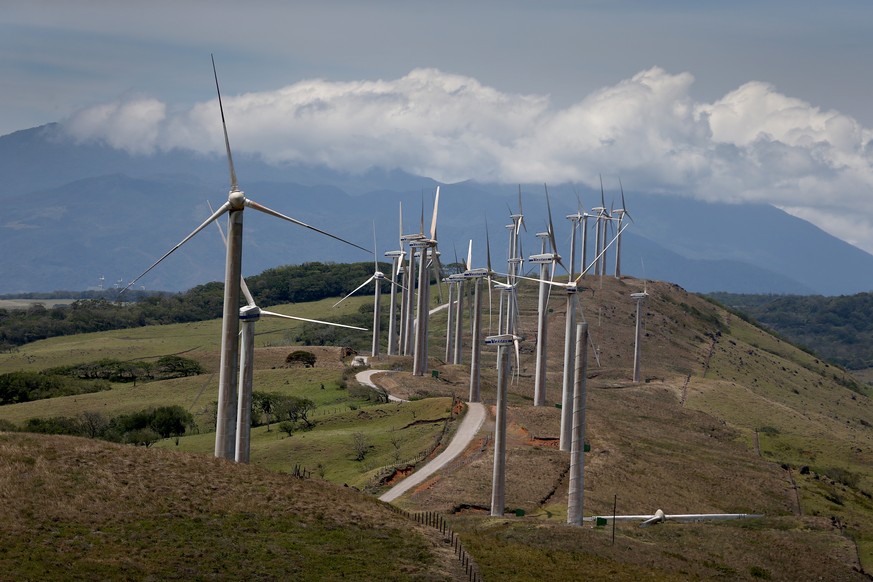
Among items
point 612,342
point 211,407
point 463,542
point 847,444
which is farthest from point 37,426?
point 612,342

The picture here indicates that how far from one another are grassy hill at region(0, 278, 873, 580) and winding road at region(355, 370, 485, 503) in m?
1.35

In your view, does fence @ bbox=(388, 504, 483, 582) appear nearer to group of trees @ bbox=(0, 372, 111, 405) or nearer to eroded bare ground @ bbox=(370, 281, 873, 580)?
eroded bare ground @ bbox=(370, 281, 873, 580)

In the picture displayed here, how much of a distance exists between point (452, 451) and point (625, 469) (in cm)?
1382

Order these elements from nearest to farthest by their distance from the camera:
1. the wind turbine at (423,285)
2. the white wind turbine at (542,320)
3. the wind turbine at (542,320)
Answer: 1. the white wind turbine at (542,320)
2. the wind turbine at (542,320)
3. the wind turbine at (423,285)

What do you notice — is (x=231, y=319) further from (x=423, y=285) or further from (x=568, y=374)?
(x=423, y=285)

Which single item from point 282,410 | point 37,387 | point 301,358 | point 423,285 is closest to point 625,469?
point 282,410

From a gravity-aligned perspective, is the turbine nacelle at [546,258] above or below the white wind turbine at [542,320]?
above

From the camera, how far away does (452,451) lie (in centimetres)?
10225

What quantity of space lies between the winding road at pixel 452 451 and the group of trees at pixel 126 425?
29.5m

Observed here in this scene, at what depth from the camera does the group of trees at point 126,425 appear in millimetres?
119125

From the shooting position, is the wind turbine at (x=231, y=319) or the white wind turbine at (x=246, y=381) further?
the white wind turbine at (x=246, y=381)

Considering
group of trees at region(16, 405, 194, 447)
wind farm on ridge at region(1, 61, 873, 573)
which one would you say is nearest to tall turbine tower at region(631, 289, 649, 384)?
wind farm on ridge at region(1, 61, 873, 573)

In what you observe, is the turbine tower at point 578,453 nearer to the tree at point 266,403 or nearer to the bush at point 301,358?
the tree at point 266,403

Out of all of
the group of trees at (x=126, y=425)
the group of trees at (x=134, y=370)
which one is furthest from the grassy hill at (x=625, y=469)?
the group of trees at (x=134, y=370)
